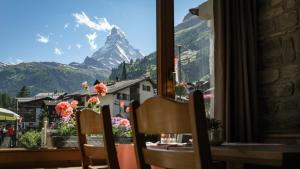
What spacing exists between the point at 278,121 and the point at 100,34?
5.79 feet

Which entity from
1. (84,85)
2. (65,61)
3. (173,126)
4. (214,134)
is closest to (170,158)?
(173,126)

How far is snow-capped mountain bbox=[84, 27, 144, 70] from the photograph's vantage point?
3882mm

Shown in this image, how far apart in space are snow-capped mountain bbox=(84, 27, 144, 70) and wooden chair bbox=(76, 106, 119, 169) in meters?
1.85

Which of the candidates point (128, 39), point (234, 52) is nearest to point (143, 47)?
point (128, 39)

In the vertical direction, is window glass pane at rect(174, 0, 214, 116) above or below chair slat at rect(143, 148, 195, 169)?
above

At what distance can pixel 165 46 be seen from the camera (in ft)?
12.2

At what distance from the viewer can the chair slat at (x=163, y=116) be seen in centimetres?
113

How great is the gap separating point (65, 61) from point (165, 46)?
90cm

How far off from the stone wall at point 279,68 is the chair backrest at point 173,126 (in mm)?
1907

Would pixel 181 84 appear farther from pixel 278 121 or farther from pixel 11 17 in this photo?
pixel 11 17

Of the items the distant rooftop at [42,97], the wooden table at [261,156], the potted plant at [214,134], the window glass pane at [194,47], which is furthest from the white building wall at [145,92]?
the wooden table at [261,156]

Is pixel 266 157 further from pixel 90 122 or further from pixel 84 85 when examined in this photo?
pixel 84 85

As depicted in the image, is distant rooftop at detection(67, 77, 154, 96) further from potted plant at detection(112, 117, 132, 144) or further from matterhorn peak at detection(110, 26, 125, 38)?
matterhorn peak at detection(110, 26, 125, 38)

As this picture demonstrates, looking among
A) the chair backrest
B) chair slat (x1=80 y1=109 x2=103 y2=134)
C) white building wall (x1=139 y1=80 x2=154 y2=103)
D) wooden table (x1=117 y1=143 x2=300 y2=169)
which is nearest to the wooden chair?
chair slat (x1=80 y1=109 x2=103 y2=134)
